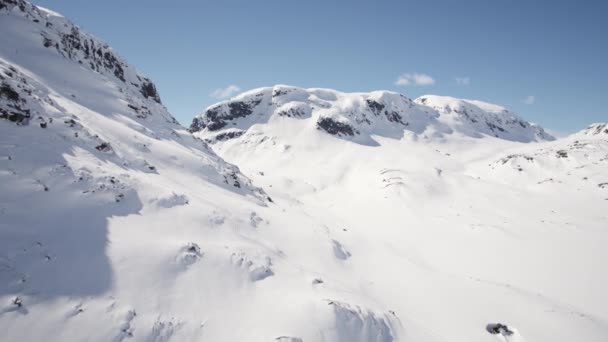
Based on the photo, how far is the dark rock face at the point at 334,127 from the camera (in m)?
114

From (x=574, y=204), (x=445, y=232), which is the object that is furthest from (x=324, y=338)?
(x=574, y=204)

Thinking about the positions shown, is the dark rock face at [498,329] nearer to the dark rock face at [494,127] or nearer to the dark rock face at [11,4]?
the dark rock face at [11,4]

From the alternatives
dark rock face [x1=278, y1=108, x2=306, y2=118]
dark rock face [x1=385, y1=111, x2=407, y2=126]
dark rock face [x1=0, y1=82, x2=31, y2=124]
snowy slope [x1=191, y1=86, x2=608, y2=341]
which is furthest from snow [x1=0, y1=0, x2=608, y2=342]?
dark rock face [x1=385, y1=111, x2=407, y2=126]

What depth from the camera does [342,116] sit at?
121m

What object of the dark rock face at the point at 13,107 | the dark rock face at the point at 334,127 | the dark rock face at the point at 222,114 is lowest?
the dark rock face at the point at 13,107

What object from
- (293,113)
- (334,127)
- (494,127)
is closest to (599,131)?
(494,127)

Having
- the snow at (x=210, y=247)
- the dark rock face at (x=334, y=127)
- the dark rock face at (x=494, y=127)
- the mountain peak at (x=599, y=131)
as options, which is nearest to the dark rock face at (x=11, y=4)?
the snow at (x=210, y=247)

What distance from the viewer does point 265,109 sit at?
433 ft

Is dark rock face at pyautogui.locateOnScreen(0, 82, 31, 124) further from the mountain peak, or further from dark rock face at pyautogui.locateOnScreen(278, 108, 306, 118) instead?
the mountain peak

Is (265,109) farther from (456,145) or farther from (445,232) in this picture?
(445,232)

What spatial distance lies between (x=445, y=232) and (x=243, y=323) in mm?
32996

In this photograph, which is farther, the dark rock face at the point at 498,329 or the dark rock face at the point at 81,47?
the dark rock face at the point at 81,47

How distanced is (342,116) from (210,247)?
11305 cm

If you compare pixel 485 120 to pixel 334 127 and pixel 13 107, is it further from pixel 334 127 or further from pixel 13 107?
pixel 13 107
